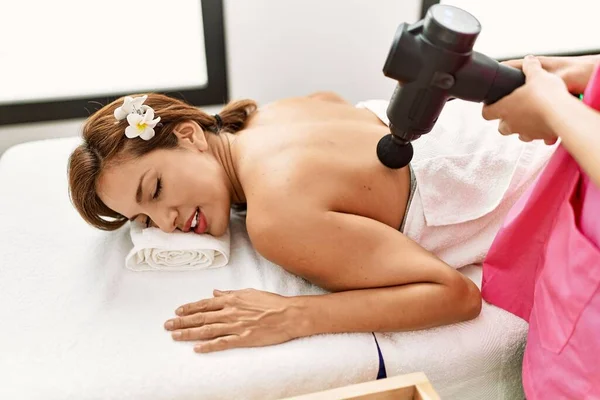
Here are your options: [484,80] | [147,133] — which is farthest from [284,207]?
[484,80]

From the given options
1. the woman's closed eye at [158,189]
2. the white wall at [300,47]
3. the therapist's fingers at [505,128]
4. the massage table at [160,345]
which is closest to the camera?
the therapist's fingers at [505,128]

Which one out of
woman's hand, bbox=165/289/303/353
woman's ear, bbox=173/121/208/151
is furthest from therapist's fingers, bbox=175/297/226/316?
woman's ear, bbox=173/121/208/151

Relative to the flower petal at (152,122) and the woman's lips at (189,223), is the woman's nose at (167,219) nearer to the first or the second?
the woman's lips at (189,223)

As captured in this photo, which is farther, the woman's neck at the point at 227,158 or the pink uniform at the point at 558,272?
the woman's neck at the point at 227,158

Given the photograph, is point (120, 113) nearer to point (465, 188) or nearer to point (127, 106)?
point (127, 106)

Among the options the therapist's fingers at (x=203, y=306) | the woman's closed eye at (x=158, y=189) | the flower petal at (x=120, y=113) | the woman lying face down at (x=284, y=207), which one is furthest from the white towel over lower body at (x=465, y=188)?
the flower petal at (x=120, y=113)

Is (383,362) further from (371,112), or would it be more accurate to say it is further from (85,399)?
(371,112)

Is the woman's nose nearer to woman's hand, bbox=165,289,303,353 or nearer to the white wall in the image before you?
woman's hand, bbox=165,289,303,353

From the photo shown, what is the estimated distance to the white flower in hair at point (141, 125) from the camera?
1240mm

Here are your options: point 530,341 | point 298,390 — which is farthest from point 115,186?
point 530,341

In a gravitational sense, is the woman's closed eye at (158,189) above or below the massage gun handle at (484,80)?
below

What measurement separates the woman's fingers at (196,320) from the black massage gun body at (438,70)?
52cm

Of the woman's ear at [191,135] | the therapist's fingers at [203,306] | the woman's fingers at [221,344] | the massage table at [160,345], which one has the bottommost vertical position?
the massage table at [160,345]

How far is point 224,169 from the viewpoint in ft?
4.44
